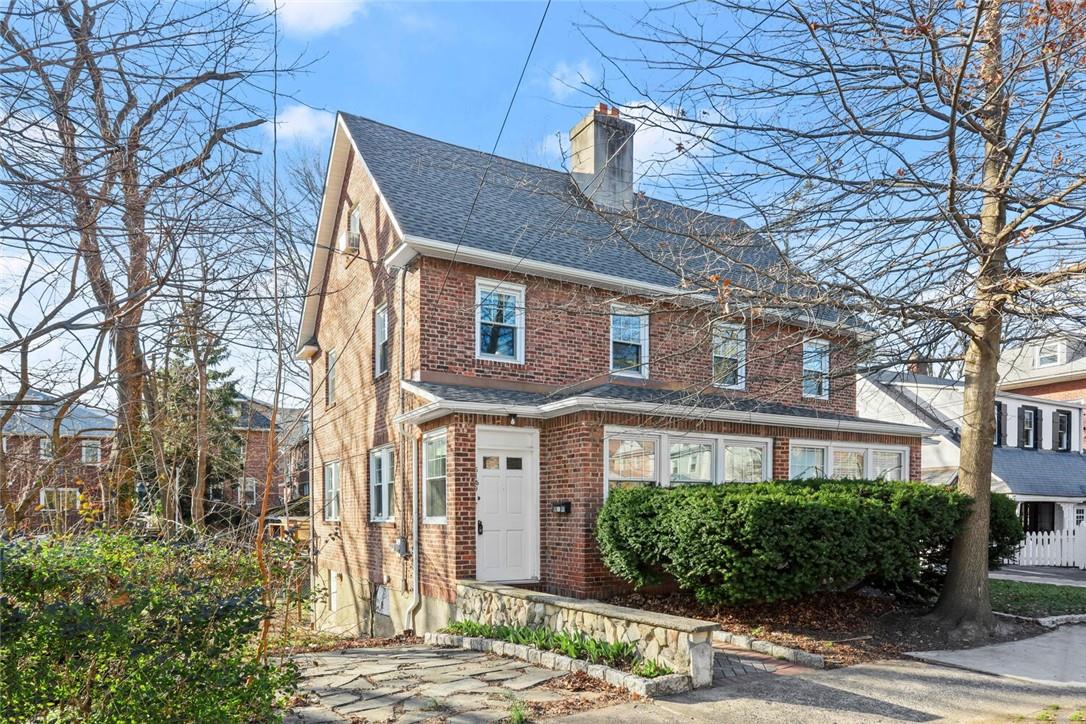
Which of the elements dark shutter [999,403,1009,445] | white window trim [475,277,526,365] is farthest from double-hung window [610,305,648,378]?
dark shutter [999,403,1009,445]


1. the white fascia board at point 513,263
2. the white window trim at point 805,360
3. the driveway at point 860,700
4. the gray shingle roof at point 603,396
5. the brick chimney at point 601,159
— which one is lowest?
the driveway at point 860,700

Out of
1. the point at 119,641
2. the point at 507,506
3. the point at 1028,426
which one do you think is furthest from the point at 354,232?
the point at 1028,426

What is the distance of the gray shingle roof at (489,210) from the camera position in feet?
44.3

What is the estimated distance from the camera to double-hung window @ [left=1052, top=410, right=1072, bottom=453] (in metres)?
26.5

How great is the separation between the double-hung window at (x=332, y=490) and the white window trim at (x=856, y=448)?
10.2m

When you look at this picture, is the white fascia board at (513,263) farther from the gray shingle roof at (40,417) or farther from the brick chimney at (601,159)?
the gray shingle roof at (40,417)

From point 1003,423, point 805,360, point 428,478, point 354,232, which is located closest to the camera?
point 805,360

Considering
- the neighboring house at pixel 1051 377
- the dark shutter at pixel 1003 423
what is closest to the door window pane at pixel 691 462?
the dark shutter at pixel 1003 423

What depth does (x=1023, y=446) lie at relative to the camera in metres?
25.4

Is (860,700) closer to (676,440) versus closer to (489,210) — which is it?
(676,440)

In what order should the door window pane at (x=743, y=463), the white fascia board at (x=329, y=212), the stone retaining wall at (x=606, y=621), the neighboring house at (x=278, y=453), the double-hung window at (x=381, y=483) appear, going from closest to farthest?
the stone retaining wall at (x=606, y=621)
the neighboring house at (x=278, y=453)
the door window pane at (x=743, y=463)
the double-hung window at (x=381, y=483)
the white fascia board at (x=329, y=212)

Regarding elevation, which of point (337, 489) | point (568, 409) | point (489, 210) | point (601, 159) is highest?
point (601, 159)

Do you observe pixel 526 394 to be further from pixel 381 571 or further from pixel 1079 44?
pixel 1079 44

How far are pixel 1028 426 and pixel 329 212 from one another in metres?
A: 23.2
